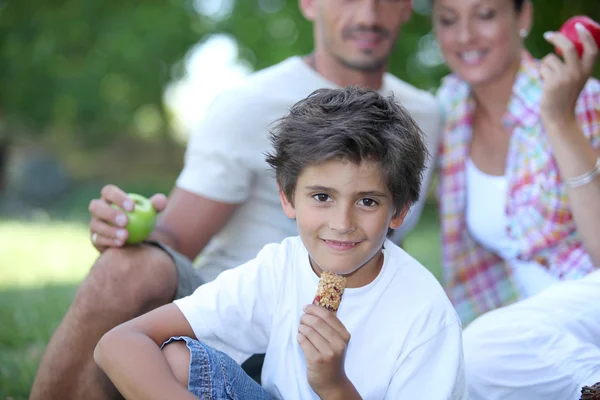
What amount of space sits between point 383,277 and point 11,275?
194 inches

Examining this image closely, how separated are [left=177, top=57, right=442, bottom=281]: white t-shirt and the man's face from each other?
26cm

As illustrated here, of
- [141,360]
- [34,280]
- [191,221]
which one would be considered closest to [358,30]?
[191,221]

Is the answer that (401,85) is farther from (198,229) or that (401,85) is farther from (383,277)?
(383,277)

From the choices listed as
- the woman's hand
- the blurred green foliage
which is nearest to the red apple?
the woman's hand

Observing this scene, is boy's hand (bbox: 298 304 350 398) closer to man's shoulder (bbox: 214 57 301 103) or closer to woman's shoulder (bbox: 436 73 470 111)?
man's shoulder (bbox: 214 57 301 103)

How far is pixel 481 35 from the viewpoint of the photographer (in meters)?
3.46

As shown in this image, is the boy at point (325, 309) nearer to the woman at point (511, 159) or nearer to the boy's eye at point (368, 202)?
the boy's eye at point (368, 202)

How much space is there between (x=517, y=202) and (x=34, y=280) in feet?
14.2

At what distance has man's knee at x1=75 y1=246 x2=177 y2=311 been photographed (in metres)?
2.61

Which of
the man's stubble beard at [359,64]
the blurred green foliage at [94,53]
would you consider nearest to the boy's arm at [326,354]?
the man's stubble beard at [359,64]

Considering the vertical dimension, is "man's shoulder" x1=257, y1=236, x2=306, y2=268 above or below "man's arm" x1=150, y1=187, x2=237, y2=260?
above

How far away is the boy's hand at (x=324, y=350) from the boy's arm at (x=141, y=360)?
1.13 feet

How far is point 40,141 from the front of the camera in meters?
16.8

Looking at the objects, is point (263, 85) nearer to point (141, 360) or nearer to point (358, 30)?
point (358, 30)
